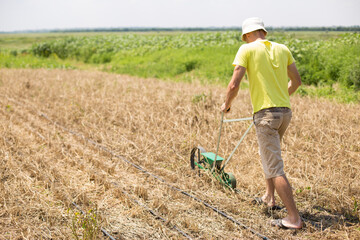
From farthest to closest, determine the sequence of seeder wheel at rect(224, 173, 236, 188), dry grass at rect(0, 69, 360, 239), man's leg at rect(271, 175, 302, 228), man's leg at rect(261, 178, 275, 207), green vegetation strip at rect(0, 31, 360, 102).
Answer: green vegetation strip at rect(0, 31, 360, 102) < seeder wheel at rect(224, 173, 236, 188) < man's leg at rect(261, 178, 275, 207) < dry grass at rect(0, 69, 360, 239) < man's leg at rect(271, 175, 302, 228)

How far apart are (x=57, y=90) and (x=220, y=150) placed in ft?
22.1

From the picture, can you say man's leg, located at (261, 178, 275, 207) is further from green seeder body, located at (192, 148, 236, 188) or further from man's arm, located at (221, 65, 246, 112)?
man's arm, located at (221, 65, 246, 112)

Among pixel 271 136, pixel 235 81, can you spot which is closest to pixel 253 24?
pixel 235 81

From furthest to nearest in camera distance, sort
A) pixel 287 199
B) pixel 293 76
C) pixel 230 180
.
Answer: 1. pixel 230 180
2. pixel 293 76
3. pixel 287 199

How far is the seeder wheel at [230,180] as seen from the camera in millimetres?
4289

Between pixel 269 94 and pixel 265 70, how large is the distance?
0.26 meters

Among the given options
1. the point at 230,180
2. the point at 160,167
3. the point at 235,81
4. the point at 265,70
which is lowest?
the point at 160,167

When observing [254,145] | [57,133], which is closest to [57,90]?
[57,133]

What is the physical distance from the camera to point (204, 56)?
55.1ft

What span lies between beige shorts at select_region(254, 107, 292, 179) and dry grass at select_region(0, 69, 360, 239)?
70 cm

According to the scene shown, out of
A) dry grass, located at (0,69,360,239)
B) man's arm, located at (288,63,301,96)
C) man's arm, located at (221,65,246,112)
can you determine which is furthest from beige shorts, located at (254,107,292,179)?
dry grass, located at (0,69,360,239)

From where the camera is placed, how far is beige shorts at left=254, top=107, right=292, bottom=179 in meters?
3.43

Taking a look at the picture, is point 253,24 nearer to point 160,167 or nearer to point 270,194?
point 270,194

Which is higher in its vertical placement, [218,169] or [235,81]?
[235,81]
